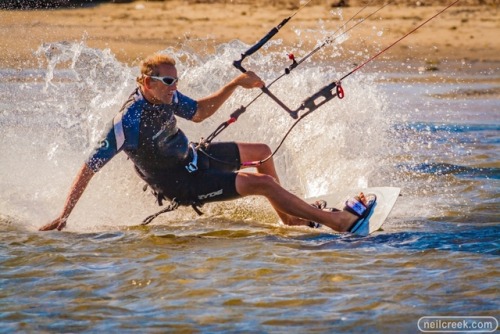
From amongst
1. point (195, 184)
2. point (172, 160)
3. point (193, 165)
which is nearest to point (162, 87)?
point (172, 160)

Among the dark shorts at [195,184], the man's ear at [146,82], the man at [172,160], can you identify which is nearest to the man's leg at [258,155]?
the man at [172,160]

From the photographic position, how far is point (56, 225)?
8.23 meters

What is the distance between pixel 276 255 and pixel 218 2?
15.4 metres

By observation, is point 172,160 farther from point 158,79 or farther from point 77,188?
point 77,188

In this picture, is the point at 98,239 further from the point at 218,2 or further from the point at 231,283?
the point at 218,2

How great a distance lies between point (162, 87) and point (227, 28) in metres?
13.1

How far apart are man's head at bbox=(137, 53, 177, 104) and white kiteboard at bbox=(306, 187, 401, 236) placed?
5.77 feet

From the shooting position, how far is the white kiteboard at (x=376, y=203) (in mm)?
8445

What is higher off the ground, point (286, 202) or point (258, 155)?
point (258, 155)

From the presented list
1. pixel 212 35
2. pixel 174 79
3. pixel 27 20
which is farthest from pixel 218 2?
pixel 174 79

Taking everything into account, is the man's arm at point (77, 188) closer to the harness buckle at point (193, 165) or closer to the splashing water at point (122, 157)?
the harness buckle at point (193, 165)

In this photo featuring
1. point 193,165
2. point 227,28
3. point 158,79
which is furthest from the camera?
point 227,28

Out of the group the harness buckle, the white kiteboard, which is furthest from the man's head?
the white kiteboard

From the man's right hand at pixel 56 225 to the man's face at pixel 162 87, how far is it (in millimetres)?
1163
